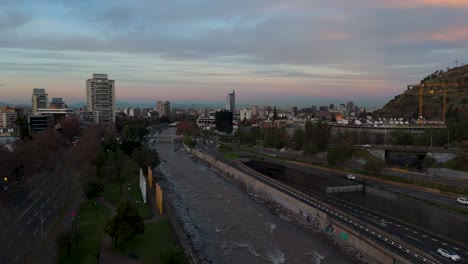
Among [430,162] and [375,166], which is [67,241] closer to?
[375,166]

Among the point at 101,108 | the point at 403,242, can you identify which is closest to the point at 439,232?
the point at 403,242

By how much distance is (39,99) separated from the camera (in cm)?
12075

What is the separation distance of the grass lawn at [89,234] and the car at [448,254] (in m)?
15.5

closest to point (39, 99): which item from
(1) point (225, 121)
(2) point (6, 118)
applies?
(2) point (6, 118)

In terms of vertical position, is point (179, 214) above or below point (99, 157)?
below

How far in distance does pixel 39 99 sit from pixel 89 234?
373 feet

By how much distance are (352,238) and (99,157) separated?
2720 cm

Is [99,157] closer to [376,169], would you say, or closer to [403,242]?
[376,169]

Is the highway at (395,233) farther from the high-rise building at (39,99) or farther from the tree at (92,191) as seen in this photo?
the high-rise building at (39,99)

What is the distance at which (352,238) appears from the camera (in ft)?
67.5

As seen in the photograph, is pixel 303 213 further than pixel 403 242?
Yes

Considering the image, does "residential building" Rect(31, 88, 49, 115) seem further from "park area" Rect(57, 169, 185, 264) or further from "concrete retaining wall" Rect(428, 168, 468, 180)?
"concrete retaining wall" Rect(428, 168, 468, 180)

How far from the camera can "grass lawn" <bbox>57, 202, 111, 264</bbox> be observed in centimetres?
1741

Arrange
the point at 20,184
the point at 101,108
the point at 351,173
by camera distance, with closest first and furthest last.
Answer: the point at 20,184, the point at 351,173, the point at 101,108
